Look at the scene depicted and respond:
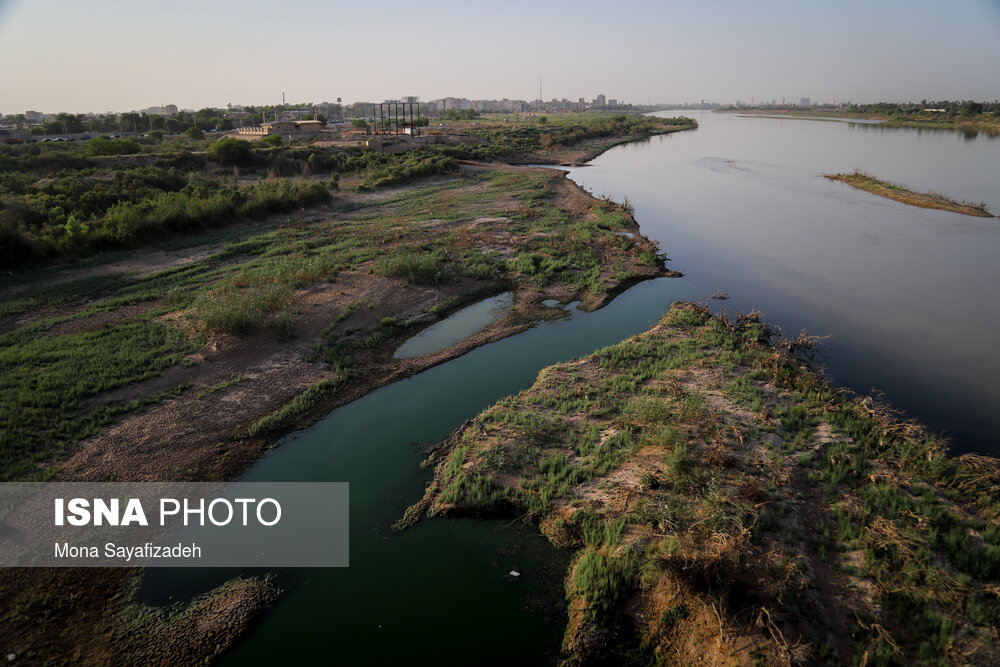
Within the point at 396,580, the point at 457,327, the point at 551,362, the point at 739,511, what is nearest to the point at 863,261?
the point at 551,362

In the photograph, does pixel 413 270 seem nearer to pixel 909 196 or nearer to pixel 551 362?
pixel 551 362

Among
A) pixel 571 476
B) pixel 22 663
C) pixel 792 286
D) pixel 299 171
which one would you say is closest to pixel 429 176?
pixel 299 171

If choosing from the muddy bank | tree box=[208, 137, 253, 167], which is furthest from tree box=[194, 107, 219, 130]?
the muddy bank

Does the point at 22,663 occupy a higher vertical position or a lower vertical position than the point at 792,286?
lower

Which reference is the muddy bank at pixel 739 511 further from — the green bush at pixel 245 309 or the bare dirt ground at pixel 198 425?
the green bush at pixel 245 309

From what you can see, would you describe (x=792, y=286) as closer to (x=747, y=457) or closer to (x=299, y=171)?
(x=747, y=457)
